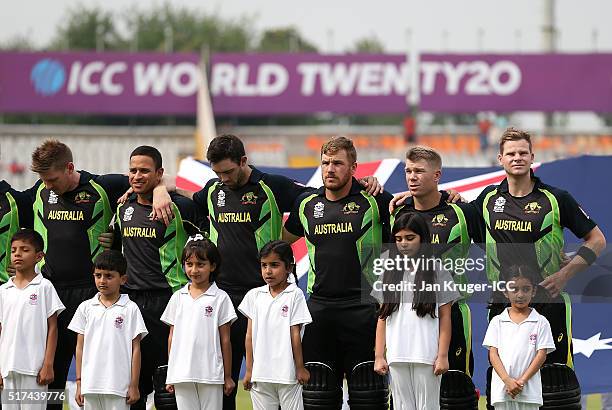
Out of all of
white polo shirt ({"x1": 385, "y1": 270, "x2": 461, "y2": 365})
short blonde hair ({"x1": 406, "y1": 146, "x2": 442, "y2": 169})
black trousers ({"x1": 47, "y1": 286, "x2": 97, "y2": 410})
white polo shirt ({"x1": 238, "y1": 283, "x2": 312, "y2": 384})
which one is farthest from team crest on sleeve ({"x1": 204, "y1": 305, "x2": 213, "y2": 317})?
short blonde hair ({"x1": 406, "y1": 146, "x2": 442, "y2": 169})

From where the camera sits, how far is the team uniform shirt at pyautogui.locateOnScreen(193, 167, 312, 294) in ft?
23.5

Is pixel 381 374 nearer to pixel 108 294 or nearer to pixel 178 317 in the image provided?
pixel 178 317

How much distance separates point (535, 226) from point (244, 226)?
1899mm

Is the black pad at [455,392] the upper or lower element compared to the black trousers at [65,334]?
lower

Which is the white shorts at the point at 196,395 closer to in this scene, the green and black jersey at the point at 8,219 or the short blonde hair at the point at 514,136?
the green and black jersey at the point at 8,219

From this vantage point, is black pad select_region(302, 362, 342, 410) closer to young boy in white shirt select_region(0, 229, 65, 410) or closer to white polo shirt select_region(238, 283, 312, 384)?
white polo shirt select_region(238, 283, 312, 384)

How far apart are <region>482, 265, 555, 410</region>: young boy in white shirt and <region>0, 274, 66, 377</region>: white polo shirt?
9.36ft

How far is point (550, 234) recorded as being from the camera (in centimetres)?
667

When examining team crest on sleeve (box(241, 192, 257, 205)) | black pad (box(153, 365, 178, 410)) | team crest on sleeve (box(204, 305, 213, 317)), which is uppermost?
team crest on sleeve (box(241, 192, 257, 205))

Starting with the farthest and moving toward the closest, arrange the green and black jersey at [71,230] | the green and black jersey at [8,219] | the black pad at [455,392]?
1. the green and black jersey at [8,219]
2. the green and black jersey at [71,230]
3. the black pad at [455,392]

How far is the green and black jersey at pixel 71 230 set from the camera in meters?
7.37

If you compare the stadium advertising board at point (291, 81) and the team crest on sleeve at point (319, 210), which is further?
the stadium advertising board at point (291, 81)

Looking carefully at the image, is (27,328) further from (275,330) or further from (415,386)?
(415,386)

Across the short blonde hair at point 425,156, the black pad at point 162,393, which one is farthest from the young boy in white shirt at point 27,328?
the short blonde hair at point 425,156
